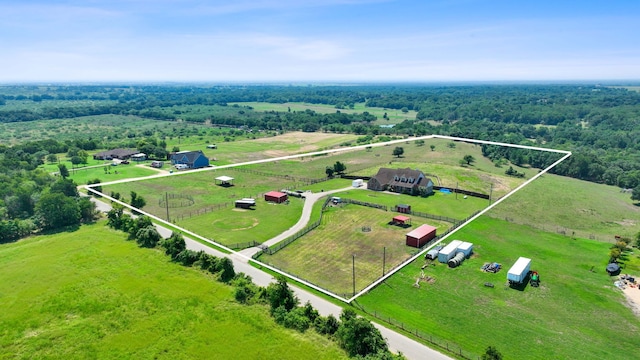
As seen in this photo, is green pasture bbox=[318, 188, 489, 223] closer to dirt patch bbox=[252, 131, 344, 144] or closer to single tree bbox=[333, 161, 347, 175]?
single tree bbox=[333, 161, 347, 175]

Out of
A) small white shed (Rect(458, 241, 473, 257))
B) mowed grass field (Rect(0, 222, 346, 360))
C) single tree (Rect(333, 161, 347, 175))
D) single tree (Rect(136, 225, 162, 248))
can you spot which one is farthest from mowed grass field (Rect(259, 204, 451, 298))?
single tree (Rect(333, 161, 347, 175))

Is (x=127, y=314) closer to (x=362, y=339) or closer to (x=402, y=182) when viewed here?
(x=362, y=339)

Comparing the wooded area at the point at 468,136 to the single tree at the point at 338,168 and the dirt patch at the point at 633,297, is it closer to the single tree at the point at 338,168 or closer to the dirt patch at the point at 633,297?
the dirt patch at the point at 633,297

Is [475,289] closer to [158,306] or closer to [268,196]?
[158,306]

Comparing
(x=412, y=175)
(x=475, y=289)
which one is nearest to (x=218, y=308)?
(x=475, y=289)

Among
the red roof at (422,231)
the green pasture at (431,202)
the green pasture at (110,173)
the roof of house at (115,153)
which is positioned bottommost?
the green pasture at (431,202)

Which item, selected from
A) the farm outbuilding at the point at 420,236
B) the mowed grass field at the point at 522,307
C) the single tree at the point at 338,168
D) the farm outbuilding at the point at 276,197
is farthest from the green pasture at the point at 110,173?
the mowed grass field at the point at 522,307

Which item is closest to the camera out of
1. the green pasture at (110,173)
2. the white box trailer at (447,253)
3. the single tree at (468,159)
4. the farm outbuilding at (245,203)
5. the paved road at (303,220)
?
the white box trailer at (447,253)
